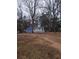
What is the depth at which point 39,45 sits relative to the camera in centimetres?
216

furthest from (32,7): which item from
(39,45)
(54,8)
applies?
(39,45)

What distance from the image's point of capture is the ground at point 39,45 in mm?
2141

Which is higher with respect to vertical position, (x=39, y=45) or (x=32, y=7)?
(x=32, y=7)

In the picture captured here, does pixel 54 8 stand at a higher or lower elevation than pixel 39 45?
higher

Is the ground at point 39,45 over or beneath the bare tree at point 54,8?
beneath

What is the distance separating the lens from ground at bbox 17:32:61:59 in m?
2.14

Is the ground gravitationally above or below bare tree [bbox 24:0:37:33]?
below

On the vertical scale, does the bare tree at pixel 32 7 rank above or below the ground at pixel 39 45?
above

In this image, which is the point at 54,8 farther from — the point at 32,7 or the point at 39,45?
the point at 39,45
